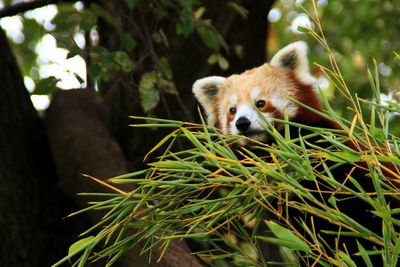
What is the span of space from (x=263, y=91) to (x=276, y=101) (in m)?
0.08

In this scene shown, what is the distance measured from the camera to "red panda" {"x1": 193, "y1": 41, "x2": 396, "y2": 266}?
2545mm

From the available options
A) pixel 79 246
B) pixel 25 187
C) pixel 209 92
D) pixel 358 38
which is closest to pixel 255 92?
pixel 209 92

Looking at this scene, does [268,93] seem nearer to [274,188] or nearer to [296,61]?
[296,61]

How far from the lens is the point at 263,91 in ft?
9.13

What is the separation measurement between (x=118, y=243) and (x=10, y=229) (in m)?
1.67

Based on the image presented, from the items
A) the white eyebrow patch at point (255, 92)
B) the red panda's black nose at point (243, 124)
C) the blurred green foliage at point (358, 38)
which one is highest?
the white eyebrow patch at point (255, 92)

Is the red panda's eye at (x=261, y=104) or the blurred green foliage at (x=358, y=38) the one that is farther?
the blurred green foliage at (x=358, y=38)

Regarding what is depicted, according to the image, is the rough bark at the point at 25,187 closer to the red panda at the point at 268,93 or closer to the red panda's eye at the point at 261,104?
the red panda at the point at 268,93

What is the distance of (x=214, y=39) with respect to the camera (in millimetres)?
3250

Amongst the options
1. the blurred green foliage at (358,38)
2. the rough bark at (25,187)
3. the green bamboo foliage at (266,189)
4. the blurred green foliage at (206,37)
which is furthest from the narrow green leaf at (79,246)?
the blurred green foliage at (358,38)

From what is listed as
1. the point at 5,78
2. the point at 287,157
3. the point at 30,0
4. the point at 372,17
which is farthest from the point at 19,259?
the point at 372,17

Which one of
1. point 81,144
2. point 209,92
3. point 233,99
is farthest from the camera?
point 81,144

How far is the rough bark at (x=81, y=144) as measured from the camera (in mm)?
3496

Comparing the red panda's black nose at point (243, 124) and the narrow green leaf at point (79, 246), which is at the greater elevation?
the narrow green leaf at point (79, 246)
